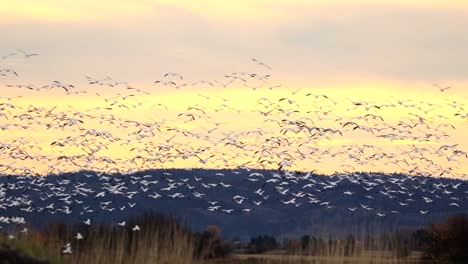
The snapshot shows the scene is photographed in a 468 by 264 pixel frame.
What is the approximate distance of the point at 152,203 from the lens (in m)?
112

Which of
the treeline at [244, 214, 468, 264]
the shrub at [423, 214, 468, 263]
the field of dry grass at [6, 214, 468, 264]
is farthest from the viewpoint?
the shrub at [423, 214, 468, 263]

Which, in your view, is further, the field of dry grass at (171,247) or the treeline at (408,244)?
the treeline at (408,244)

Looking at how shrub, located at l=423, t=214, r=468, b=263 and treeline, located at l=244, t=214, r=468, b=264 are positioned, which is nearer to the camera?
treeline, located at l=244, t=214, r=468, b=264

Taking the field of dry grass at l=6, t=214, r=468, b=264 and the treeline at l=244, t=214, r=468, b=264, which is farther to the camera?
the treeline at l=244, t=214, r=468, b=264

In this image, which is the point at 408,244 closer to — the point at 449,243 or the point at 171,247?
the point at 449,243

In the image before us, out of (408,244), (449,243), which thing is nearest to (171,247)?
(449,243)

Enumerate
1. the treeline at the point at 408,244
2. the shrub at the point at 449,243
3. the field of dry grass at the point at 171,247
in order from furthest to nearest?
the shrub at the point at 449,243 → the treeline at the point at 408,244 → the field of dry grass at the point at 171,247

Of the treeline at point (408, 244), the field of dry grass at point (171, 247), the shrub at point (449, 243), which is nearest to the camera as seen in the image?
the field of dry grass at point (171, 247)

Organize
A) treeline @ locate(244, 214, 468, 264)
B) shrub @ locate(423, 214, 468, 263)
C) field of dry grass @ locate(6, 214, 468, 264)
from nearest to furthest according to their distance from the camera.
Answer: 1. field of dry grass @ locate(6, 214, 468, 264)
2. treeline @ locate(244, 214, 468, 264)
3. shrub @ locate(423, 214, 468, 263)

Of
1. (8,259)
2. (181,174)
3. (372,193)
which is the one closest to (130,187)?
(181,174)

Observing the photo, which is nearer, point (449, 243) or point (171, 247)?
point (171, 247)

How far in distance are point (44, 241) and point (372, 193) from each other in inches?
3324

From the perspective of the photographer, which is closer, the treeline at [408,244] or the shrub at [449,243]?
the treeline at [408,244]

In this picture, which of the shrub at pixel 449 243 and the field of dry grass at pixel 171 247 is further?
the shrub at pixel 449 243
